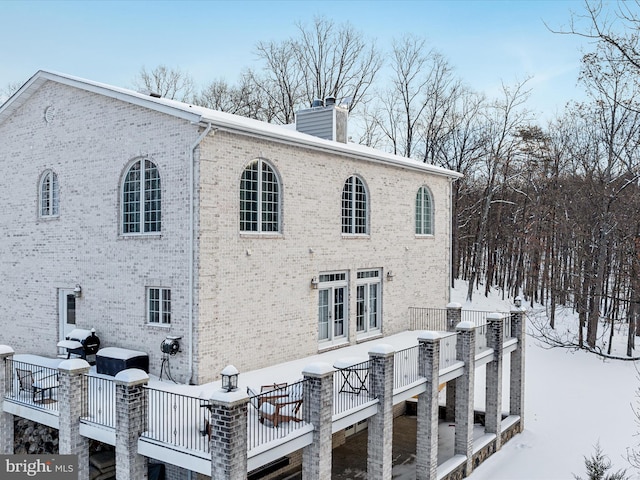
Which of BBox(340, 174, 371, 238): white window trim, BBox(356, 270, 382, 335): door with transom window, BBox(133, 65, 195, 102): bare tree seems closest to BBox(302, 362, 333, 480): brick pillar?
BBox(340, 174, 371, 238): white window trim

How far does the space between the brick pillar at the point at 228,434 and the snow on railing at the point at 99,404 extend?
8.63ft

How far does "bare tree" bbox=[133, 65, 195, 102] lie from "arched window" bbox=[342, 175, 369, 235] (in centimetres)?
2315

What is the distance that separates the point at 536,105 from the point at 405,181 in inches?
774

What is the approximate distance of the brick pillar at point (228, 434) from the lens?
24.4 ft

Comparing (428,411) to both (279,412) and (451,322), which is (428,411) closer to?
(279,412)

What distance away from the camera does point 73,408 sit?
955 centimetres

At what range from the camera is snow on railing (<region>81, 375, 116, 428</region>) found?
31.1 ft

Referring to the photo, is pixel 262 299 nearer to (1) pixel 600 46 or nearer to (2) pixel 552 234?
(1) pixel 600 46

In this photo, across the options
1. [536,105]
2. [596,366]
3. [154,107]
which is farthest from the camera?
[536,105]

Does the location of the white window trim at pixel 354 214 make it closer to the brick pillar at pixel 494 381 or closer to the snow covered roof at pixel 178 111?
the snow covered roof at pixel 178 111

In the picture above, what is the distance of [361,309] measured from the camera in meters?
16.4

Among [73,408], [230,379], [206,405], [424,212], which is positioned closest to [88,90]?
[73,408]

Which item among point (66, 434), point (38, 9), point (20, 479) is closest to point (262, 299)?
point (66, 434)

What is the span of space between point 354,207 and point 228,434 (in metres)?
9.59
